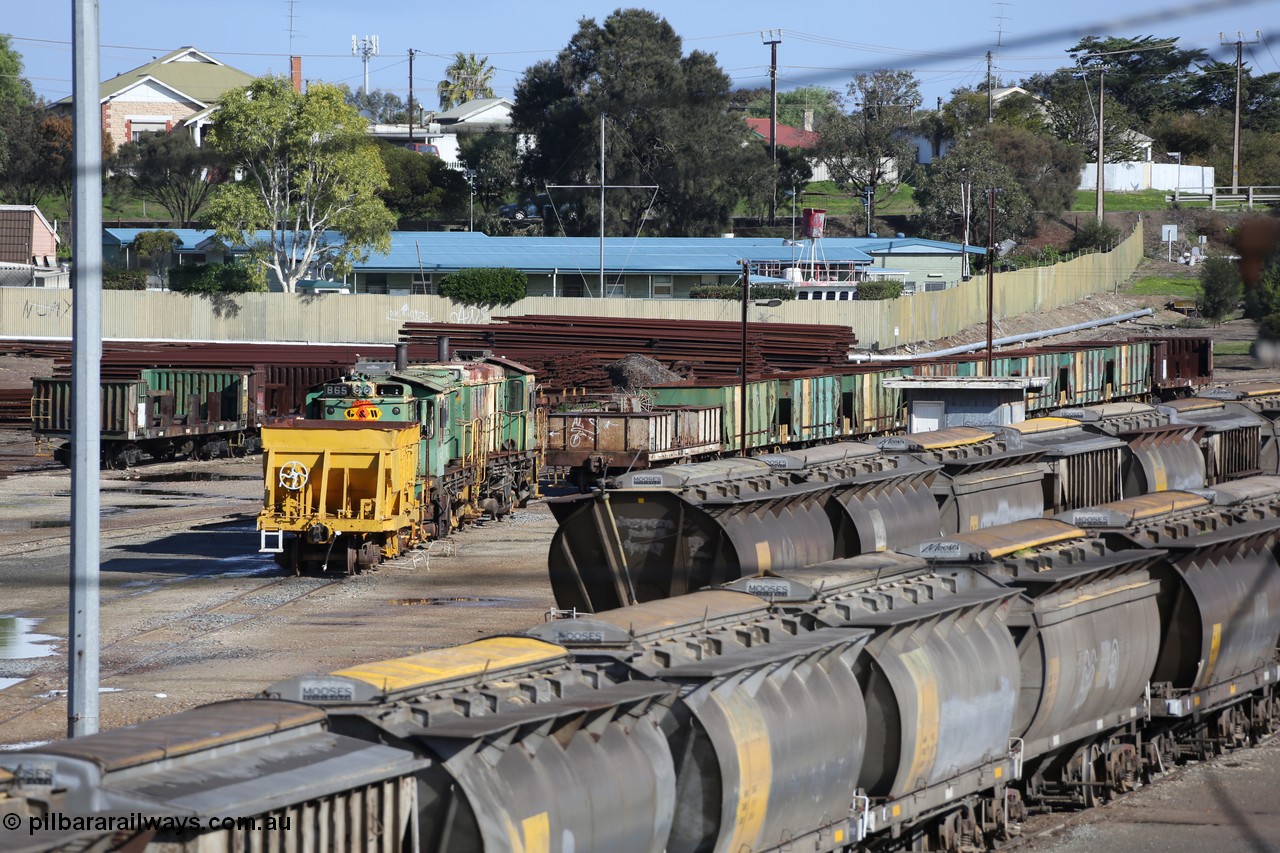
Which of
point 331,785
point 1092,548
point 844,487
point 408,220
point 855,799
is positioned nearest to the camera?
point 331,785

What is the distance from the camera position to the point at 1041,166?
11238 cm

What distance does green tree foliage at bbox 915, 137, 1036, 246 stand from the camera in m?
105

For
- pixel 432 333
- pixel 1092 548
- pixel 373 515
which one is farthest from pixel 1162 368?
pixel 1092 548

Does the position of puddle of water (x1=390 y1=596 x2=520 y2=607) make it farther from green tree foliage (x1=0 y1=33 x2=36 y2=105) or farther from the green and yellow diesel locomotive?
green tree foliage (x1=0 y1=33 x2=36 y2=105)

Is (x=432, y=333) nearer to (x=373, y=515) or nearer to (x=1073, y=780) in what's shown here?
(x=373, y=515)

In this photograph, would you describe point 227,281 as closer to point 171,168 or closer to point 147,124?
point 171,168

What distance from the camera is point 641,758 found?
9.85m

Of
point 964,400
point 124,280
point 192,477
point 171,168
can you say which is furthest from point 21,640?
point 171,168

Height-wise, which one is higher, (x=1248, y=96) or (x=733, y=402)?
(x=1248, y=96)

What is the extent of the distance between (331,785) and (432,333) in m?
57.7

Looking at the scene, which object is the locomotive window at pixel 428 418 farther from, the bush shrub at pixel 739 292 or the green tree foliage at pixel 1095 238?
the green tree foliage at pixel 1095 238

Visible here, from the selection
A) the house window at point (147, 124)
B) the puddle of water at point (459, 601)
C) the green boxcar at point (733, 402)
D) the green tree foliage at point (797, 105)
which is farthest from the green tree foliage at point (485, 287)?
the green tree foliage at point (797, 105)

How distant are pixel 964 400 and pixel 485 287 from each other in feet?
140

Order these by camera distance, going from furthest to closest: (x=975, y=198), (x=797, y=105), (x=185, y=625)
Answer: (x=797, y=105)
(x=975, y=198)
(x=185, y=625)
